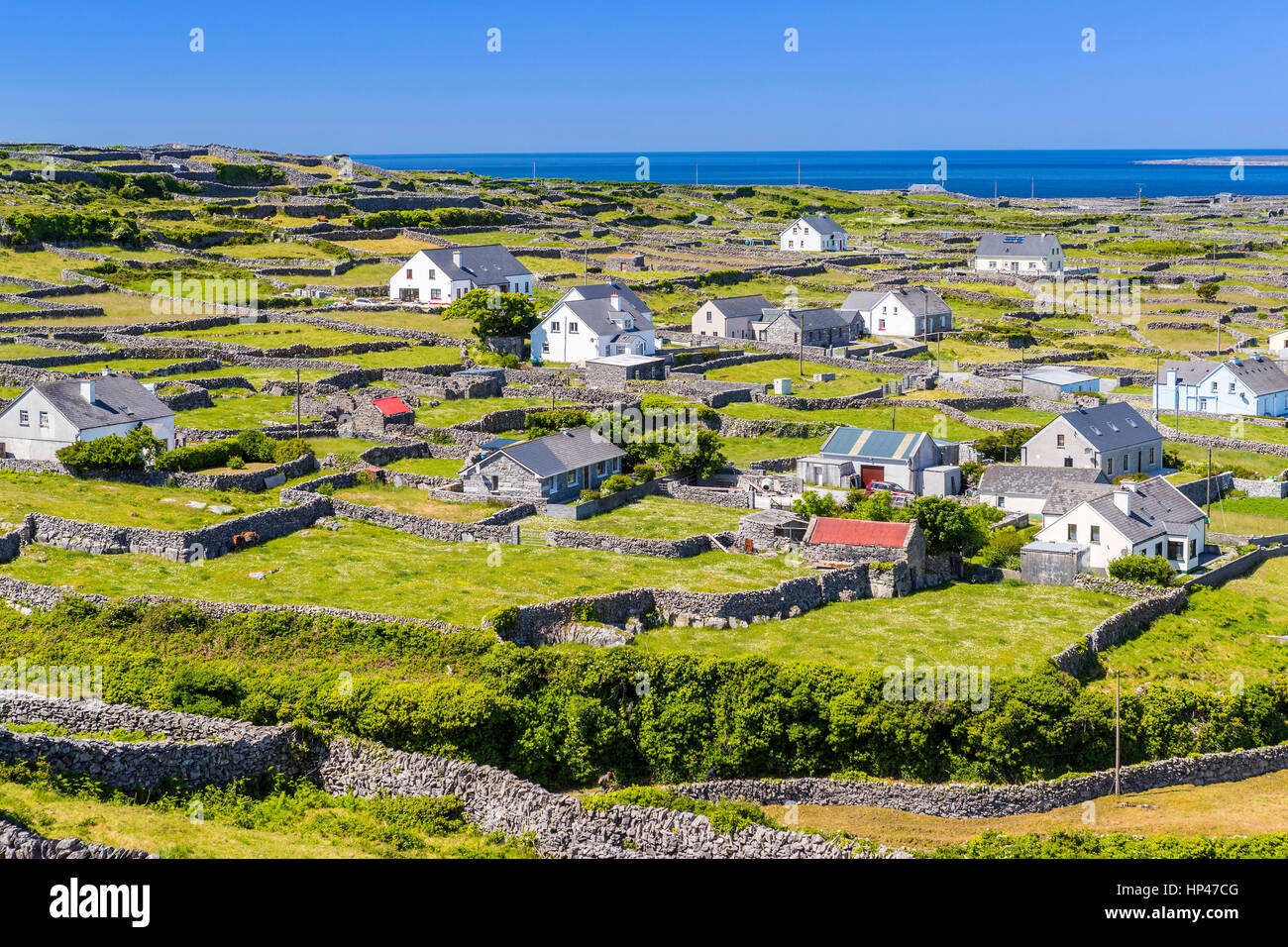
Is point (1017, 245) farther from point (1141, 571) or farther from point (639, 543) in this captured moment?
point (639, 543)

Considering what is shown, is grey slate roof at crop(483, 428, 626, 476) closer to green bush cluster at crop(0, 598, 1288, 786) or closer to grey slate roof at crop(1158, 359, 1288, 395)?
green bush cluster at crop(0, 598, 1288, 786)

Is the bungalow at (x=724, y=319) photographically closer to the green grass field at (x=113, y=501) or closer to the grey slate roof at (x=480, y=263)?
the grey slate roof at (x=480, y=263)

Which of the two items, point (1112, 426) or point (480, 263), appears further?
point (480, 263)

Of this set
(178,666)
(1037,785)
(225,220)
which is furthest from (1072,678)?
(225,220)

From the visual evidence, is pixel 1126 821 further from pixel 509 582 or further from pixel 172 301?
pixel 172 301

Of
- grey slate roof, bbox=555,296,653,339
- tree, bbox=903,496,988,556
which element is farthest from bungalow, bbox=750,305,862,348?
tree, bbox=903,496,988,556
